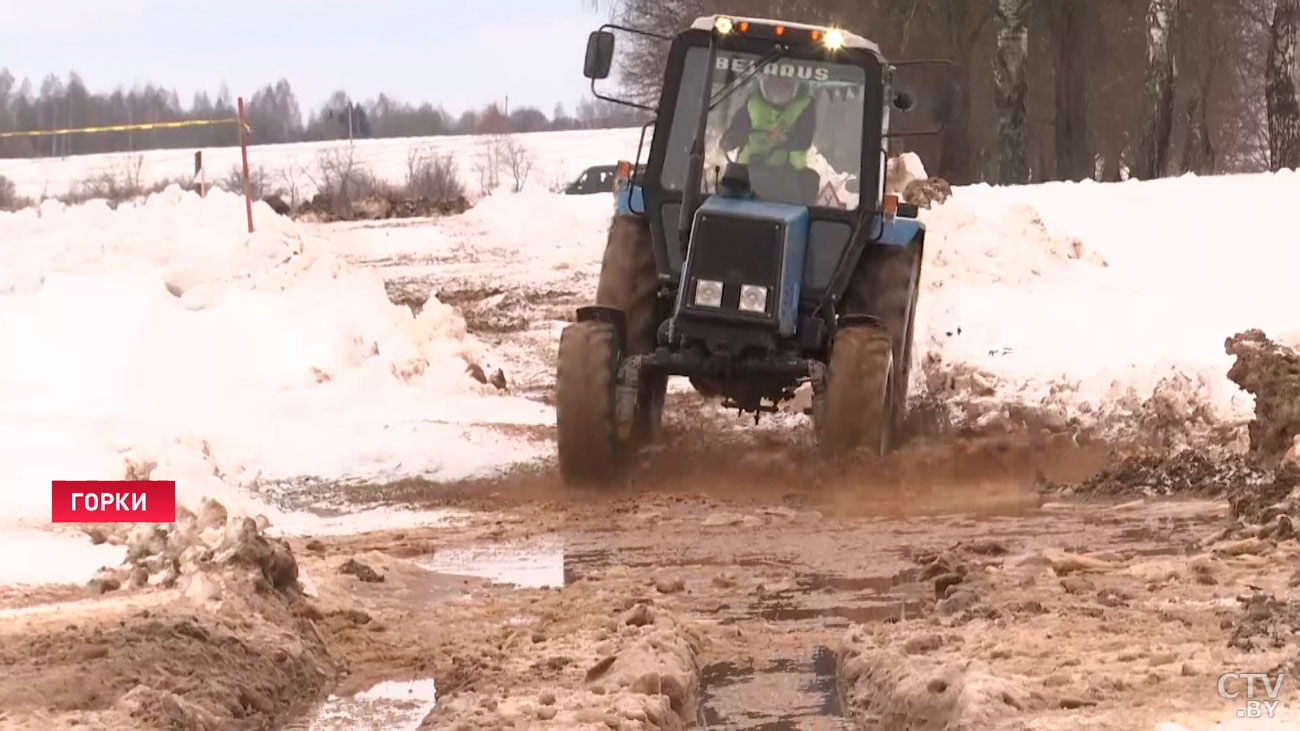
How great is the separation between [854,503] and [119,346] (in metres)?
5.70

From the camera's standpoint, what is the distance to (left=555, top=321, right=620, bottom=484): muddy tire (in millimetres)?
10406

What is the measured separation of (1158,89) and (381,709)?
23156 millimetres

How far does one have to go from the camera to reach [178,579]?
23.0ft

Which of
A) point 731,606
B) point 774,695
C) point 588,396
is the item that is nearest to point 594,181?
point 588,396

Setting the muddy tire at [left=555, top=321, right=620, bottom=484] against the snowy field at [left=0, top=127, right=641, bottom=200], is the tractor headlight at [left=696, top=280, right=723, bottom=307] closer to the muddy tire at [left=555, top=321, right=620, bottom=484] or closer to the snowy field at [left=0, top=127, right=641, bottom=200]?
the muddy tire at [left=555, top=321, right=620, bottom=484]

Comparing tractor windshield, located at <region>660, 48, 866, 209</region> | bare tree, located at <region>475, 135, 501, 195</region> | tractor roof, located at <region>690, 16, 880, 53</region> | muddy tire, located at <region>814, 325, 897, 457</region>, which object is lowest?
bare tree, located at <region>475, 135, 501, 195</region>

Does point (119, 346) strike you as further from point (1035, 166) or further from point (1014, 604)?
point (1035, 166)

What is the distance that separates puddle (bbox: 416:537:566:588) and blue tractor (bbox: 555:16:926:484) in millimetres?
1526

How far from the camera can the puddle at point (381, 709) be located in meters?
5.79

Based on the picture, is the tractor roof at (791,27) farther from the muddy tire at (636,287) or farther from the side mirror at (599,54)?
the muddy tire at (636,287)

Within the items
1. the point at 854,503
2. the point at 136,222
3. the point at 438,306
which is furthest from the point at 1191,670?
the point at 136,222

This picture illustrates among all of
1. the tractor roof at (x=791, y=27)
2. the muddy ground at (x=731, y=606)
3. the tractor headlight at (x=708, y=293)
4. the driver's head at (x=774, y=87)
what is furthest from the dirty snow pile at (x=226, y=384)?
the tractor roof at (x=791, y=27)

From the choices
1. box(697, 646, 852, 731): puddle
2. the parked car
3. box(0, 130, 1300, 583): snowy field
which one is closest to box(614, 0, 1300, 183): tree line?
box(0, 130, 1300, 583): snowy field

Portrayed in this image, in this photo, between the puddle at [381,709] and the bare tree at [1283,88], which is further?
the bare tree at [1283,88]
